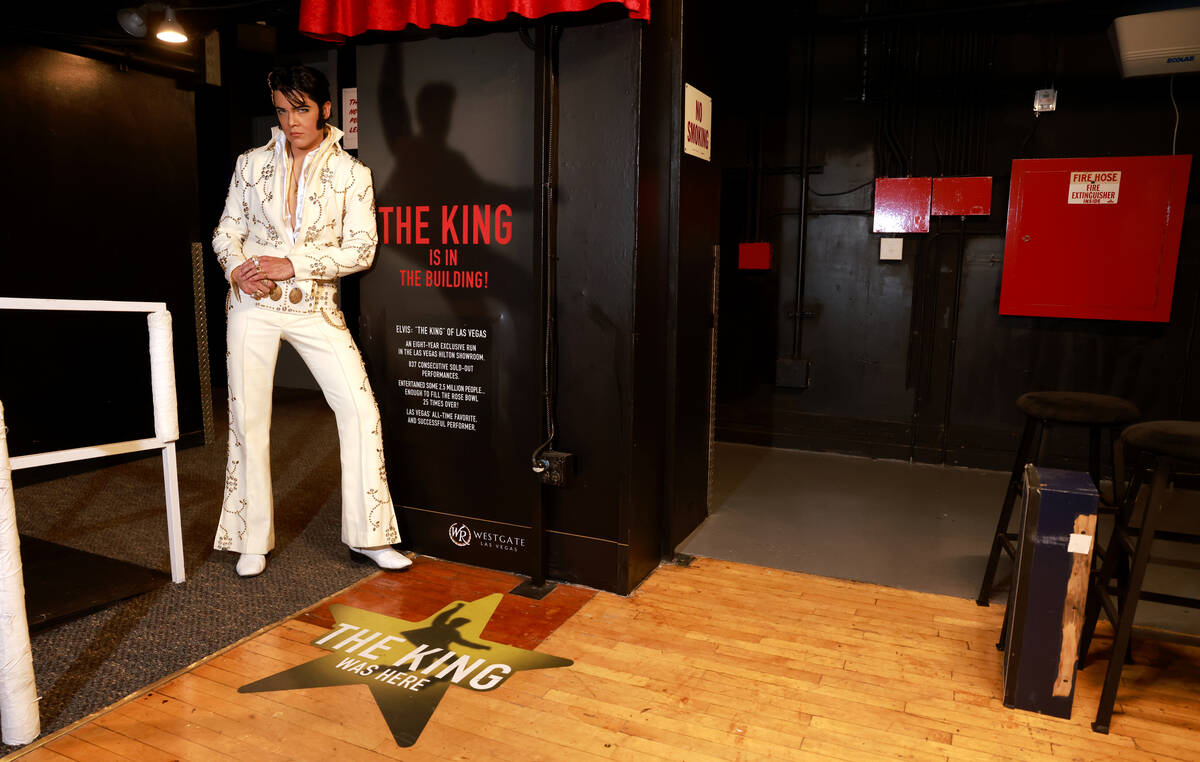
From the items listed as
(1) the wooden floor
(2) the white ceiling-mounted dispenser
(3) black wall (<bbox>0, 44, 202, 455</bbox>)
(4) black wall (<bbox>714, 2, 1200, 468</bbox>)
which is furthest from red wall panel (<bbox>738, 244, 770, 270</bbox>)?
(3) black wall (<bbox>0, 44, 202, 455</bbox>)

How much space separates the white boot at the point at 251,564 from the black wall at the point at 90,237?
2.27 m

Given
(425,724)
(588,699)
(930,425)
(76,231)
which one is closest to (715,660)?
(588,699)

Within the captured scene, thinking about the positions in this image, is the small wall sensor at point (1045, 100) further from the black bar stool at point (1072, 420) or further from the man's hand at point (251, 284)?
the man's hand at point (251, 284)

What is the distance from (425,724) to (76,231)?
4106 mm

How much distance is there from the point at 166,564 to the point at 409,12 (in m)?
2.39

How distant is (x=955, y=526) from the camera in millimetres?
3688

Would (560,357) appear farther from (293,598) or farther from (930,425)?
A: (930,425)

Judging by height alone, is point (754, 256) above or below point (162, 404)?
above

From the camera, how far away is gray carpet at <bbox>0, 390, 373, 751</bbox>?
2.19 metres

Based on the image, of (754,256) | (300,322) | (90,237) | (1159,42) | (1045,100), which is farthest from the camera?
(754,256)

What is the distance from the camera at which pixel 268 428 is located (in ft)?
9.21

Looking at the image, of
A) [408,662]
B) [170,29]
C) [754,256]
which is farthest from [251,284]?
[754,256]

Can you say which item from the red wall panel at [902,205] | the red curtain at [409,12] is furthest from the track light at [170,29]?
the red wall panel at [902,205]

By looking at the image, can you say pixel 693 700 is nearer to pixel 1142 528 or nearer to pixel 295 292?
pixel 1142 528
